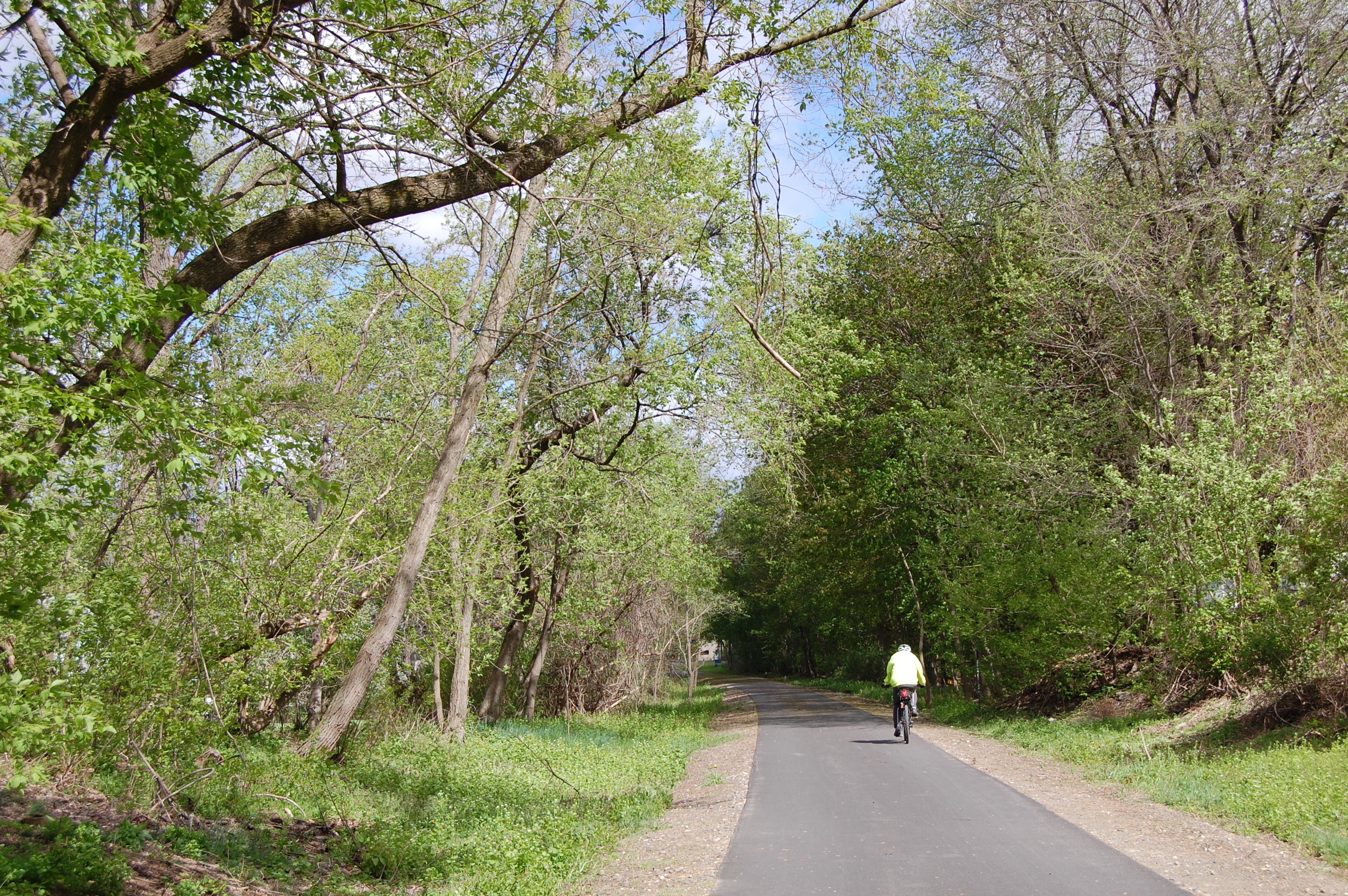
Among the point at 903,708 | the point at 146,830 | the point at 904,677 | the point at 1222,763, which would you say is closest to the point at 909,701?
the point at 903,708

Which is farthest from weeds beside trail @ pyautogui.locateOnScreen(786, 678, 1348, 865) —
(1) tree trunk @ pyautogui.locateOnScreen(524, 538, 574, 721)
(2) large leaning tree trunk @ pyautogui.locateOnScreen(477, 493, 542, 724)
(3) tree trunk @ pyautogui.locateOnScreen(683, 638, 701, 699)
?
(3) tree trunk @ pyautogui.locateOnScreen(683, 638, 701, 699)

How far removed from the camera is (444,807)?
942 cm

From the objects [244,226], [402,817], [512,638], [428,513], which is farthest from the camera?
[512,638]

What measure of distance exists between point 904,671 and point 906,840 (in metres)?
8.00

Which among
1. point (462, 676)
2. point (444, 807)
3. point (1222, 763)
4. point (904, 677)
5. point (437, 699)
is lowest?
point (444, 807)

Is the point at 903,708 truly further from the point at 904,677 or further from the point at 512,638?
the point at 512,638

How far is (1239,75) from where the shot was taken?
48.2 ft

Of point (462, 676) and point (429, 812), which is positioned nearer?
point (429, 812)

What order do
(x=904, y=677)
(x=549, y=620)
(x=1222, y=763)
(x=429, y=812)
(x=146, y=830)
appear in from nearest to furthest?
1. (x=146, y=830)
2. (x=429, y=812)
3. (x=1222, y=763)
4. (x=904, y=677)
5. (x=549, y=620)

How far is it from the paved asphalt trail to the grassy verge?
59.5 inches

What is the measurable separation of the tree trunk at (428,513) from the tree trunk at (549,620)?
714 centimetres

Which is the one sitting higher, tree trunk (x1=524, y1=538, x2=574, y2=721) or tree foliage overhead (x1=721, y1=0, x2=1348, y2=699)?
tree foliage overhead (x1=721, y1=0, x2=1348, y2=699)

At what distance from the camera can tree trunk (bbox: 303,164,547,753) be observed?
9.96 metres

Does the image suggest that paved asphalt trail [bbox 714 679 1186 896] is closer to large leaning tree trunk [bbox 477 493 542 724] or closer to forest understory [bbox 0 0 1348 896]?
forest understory [bbox 0 0 1348 896]
